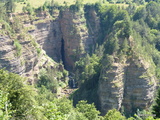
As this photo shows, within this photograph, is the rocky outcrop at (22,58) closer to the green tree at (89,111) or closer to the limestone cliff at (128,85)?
the green tree at (89,111)

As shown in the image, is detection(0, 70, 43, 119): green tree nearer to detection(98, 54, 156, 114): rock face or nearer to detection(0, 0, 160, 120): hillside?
detection(0, 0, 160, 120): hillside

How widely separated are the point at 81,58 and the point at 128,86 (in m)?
37.8

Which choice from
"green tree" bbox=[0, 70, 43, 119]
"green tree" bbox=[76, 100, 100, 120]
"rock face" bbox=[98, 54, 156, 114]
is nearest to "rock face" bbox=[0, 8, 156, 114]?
"rock face" bbox=[98, 54, 156, 114]

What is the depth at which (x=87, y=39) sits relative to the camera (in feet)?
347

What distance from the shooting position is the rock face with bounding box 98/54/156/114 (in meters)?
62.1

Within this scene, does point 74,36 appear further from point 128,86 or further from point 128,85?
point 128,86

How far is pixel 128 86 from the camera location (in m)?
64.2

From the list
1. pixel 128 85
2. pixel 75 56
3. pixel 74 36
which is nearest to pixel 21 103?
pixel 128 85

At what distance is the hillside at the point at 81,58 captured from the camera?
5400 centimetres

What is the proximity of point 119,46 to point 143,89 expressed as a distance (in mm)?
13220

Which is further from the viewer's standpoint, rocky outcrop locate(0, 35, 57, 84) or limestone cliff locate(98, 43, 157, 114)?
rocky outcrop locate(0, 35, 57, 84)

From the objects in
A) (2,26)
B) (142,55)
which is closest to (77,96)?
(142,55)

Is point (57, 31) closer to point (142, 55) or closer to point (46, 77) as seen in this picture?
point (46, 77)

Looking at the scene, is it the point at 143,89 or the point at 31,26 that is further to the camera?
the point at 31,26
